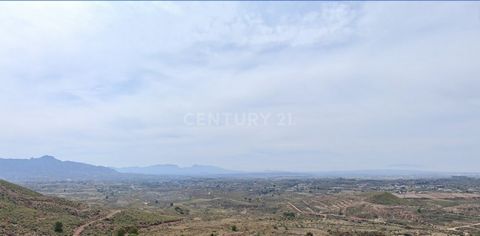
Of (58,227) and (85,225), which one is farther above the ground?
(58,227)

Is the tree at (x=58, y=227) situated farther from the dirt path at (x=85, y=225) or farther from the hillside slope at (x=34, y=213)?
the dirt path at (x=85, y=225)

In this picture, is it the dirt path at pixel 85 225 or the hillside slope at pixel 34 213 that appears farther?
the dirt path at pixel 85 225

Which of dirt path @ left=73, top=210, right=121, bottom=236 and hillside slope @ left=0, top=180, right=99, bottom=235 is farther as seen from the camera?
dirt path @ left=73, top=210, right=121, bottom=236

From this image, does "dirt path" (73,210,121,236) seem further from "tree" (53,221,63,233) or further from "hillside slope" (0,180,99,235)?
"tree" (53,221,63,233)

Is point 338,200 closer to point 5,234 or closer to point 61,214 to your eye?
point 61,214

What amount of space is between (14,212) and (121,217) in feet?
56.4

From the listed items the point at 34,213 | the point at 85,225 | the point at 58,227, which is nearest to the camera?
the point at 58,227

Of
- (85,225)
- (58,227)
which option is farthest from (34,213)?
(58,227)

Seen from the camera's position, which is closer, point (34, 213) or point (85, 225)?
point (85, 225)

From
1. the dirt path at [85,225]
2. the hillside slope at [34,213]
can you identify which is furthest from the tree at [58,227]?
the dirt path at [85,225]

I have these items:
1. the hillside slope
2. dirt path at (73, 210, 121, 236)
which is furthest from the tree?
dirt path at (73, 210, 121, 236)

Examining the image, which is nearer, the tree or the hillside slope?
the hillside slope

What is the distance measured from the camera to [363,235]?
65.3 meters

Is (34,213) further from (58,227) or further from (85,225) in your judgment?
(58,227)
